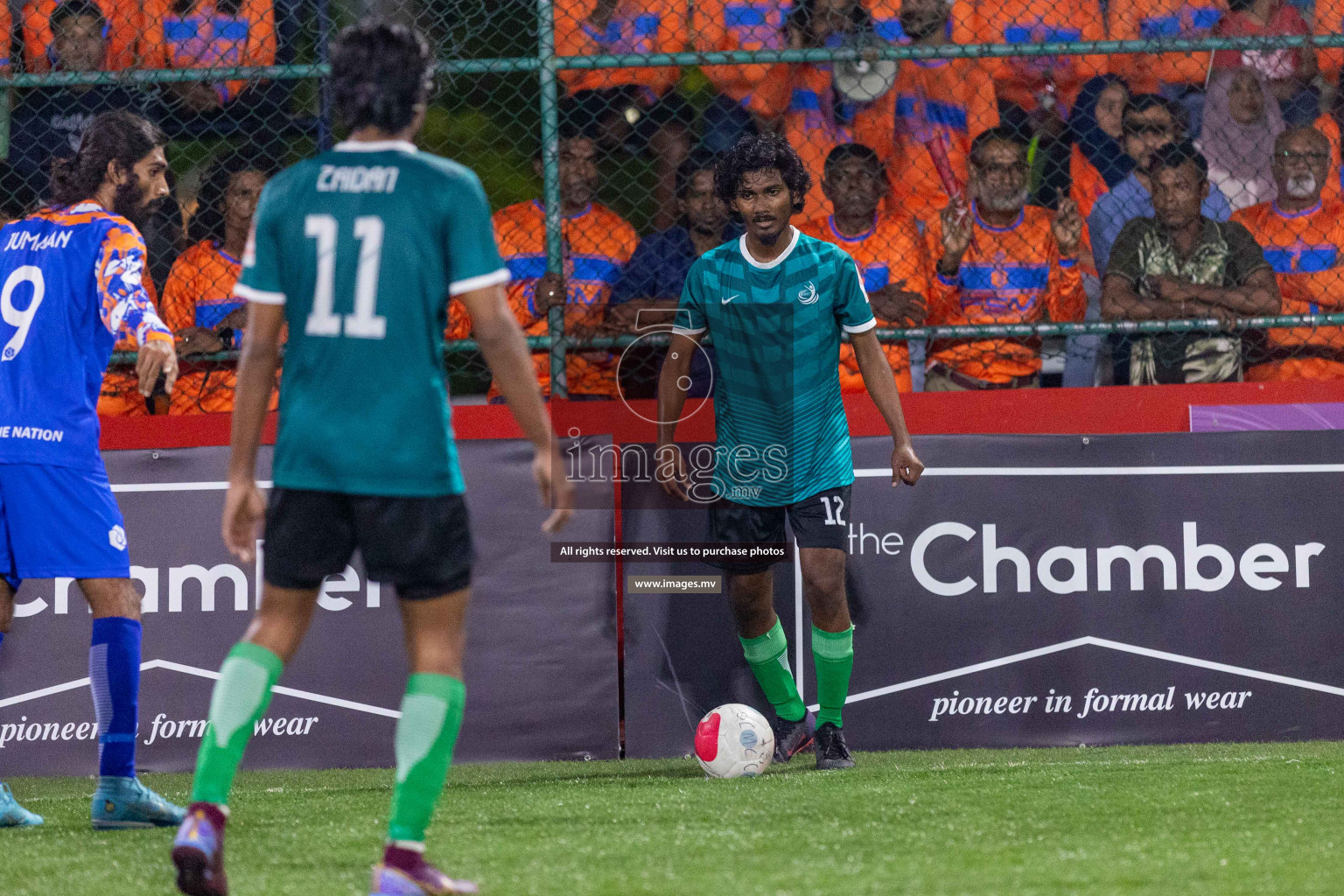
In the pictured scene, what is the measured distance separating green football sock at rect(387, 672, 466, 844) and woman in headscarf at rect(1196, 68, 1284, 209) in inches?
200

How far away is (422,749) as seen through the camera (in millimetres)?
3000

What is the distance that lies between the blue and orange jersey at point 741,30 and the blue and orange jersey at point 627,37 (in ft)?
0.30

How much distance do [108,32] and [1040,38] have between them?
163 inches

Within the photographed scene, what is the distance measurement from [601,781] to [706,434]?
5.44ft

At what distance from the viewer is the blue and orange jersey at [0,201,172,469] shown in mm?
4359

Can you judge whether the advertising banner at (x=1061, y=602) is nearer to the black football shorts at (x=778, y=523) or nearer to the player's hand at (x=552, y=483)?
the black football shorts at (x=778, y=523)

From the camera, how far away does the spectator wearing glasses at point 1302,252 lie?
A: 6.45m

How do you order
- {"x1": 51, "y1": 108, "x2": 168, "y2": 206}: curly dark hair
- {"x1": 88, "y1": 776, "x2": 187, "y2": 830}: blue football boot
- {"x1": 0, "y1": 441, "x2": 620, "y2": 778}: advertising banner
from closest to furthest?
1. {"x1": 88, "y1": 776, "x2": 187, "y2": 830}: blue football boot
2. {"x1": 51, "y1": 108, "x2": 168, "y2": 206}: curly dark hair
3. {"x1": 0, "y1": 441, "x2": 620, "y2": 778}: advertising banner

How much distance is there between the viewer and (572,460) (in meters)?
6.10

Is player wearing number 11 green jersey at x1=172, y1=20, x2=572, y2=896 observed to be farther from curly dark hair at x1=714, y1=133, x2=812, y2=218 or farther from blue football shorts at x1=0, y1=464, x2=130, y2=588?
curly dark hair at x1=714, y1=133, x2=812, y2=218

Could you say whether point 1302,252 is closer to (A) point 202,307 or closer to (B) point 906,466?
(B) point 906,466

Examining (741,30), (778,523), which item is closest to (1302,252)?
(741,30)

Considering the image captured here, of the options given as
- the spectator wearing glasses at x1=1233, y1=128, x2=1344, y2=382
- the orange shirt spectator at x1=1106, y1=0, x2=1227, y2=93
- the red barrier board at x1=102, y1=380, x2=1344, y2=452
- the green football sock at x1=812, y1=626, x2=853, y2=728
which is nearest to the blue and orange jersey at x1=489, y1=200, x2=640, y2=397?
the red barrier board at x1=102, y1=380, x2=1344, y2=452

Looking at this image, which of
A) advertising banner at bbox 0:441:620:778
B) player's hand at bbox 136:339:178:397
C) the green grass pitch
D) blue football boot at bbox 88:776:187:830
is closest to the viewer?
the green grass pitch
